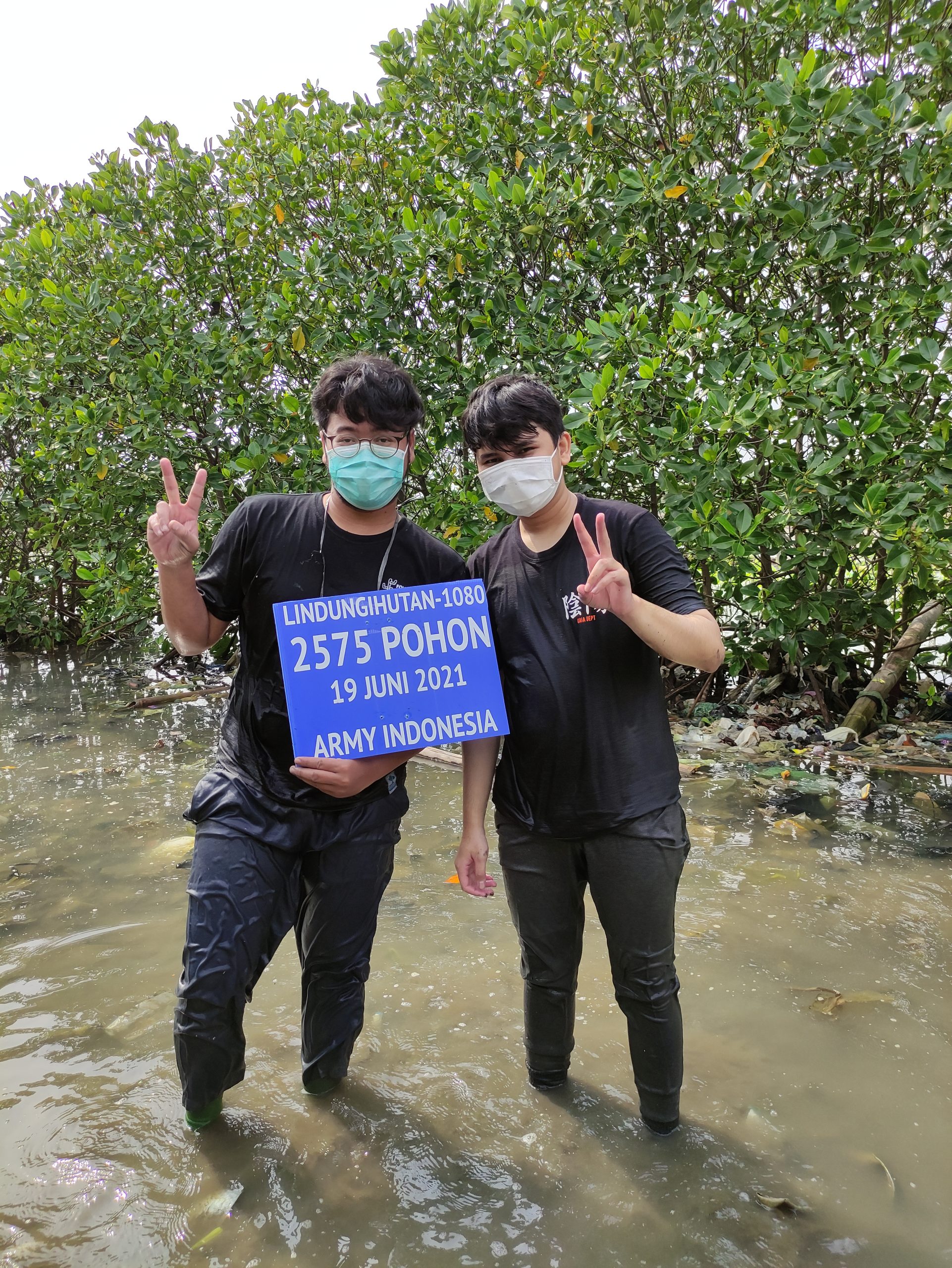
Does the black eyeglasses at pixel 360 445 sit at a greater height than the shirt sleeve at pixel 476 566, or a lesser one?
greater

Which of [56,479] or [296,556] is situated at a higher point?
[56,479]

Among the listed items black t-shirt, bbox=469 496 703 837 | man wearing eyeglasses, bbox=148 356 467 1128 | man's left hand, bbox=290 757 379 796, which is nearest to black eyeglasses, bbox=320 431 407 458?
man wearing eyeglasses, bbox=148 356 467 1128

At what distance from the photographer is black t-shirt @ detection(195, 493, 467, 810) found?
2127mm

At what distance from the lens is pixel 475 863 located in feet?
7.38

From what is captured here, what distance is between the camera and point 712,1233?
6.18 feet

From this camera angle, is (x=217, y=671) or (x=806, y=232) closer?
(x=806, y=232)

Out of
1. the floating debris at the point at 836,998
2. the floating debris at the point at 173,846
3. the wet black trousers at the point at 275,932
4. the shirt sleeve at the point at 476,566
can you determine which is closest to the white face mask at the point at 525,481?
the shirt sleeve at the point at 476,566

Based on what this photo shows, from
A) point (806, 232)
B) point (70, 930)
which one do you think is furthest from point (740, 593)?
point (70, 930)

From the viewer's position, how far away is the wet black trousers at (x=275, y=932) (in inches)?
78.7

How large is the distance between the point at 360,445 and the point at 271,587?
43 centimetres

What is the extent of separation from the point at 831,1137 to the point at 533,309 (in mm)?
4379

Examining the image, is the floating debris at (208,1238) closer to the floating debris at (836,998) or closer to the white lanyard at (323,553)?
the white lanyard at (323,553)

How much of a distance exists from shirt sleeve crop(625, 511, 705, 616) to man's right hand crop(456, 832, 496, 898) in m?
0.80

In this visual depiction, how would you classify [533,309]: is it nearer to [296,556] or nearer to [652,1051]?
[296,556]
